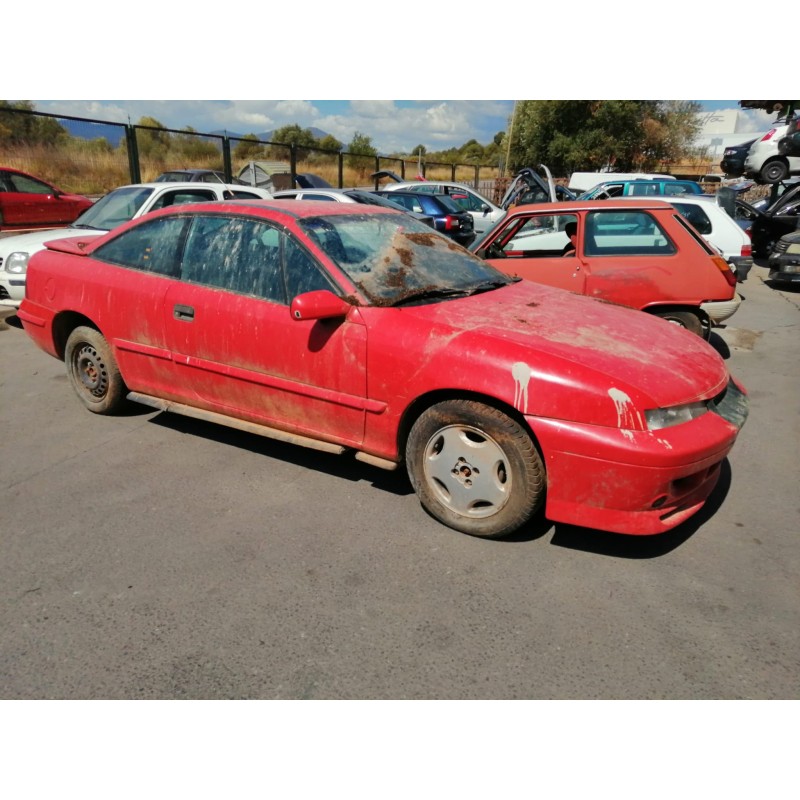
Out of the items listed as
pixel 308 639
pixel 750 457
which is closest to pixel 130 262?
pixel 308 639

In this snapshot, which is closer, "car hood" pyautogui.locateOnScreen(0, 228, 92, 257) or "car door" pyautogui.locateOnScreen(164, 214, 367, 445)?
"car door" pyautogui.locateOnScreen(164, 214, 367, 445)

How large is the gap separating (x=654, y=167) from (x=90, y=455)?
45.4m

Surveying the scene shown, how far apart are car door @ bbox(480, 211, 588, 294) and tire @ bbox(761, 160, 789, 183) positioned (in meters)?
14.0

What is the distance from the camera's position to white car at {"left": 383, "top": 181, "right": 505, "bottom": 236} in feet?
51.6

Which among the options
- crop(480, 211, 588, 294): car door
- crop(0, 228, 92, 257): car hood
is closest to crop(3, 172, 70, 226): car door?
crop(0, 228, 92, 257): car hood

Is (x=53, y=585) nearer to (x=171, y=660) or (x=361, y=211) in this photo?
(x=171, y=660)

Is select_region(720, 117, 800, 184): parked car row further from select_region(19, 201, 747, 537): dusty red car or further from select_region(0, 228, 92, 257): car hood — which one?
select_region(0, 228, 92, 257): car hood

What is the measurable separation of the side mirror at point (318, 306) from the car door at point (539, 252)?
10.8ft

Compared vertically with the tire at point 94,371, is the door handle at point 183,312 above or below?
above

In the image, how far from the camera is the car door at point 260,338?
3424mm

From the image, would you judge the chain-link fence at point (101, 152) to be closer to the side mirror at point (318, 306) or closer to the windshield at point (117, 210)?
the windshield at point (117, 210)

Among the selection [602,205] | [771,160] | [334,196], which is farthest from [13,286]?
[771,160]

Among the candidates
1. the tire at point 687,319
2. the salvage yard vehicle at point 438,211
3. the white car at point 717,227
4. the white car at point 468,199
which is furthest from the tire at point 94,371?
the white car at point 468,199

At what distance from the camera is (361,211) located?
4.11 meters
